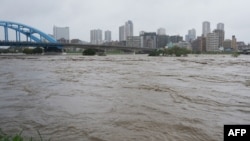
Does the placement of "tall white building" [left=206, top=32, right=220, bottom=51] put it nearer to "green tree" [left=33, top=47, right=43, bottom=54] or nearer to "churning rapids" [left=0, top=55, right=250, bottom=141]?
"green tree" [left=33, top=47, right=43, bottom=54]

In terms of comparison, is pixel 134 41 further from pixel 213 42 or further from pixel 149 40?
pixel 213 42

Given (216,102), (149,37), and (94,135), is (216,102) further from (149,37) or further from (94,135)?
(149,37)

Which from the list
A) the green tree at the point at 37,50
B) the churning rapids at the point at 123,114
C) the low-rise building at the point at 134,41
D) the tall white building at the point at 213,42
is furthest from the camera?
the low-rise building at the point at 134,41

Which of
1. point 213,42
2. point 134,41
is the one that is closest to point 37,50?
point 134,41

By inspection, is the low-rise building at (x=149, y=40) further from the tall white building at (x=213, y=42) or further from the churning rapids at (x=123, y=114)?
the churning rapids at (x=123, y=114)

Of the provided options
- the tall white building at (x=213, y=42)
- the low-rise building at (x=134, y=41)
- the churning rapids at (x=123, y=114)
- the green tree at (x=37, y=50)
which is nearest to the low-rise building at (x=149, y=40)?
the low-rise building at (x=134, y=41)

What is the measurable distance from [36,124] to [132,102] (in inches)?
142

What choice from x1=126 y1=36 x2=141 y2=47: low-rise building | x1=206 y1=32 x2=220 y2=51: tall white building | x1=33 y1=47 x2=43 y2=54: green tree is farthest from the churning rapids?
x1=126 y1=36 x2=141 y2=47: low-rise building

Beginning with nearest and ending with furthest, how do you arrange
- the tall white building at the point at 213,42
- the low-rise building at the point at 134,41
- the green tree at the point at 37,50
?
the green tree at the point at 37,50, the tall white building at the point at 213,42, the low-rise building at the point at 134,41

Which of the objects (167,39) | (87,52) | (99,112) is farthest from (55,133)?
(167,39)

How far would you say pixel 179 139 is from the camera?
18.5 ft

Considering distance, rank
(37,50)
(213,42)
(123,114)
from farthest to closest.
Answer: (213,42), (37,50), (123,114)

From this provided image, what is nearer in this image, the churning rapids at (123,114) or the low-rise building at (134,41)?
the churning rapids at (123,114)

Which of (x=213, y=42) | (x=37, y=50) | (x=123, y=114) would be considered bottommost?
(x=123, y=114)
